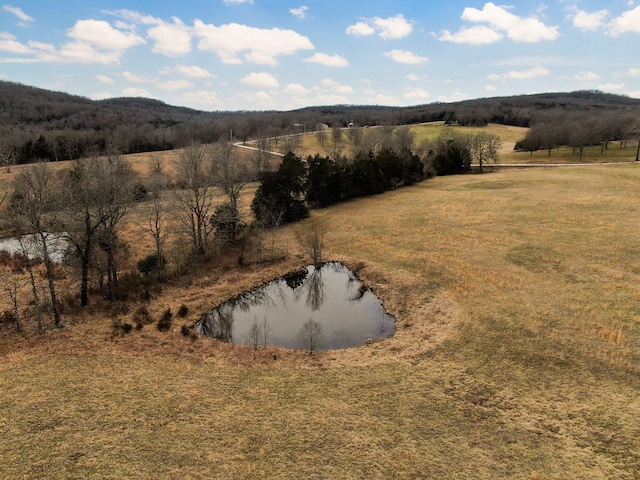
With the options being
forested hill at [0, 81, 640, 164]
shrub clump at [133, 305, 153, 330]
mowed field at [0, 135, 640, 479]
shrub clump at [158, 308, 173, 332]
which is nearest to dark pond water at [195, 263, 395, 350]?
mowed field at [0, 135, 640, 479]


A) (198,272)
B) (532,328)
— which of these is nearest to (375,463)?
(532,328)

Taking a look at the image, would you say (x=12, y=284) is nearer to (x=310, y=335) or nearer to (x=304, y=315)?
(x=304, y=315)

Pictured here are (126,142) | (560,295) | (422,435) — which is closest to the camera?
(422,435)

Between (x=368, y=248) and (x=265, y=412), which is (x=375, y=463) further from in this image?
(x=368, y=248)

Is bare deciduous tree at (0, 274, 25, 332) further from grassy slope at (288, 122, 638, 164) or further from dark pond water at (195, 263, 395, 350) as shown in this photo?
grassy slope at (288, 122, 638, 164)

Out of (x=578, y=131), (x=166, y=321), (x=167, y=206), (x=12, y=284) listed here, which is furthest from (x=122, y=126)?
(x=578, y=131)

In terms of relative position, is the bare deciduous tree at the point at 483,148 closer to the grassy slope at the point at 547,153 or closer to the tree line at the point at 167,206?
the tree line at the point at 167,206
